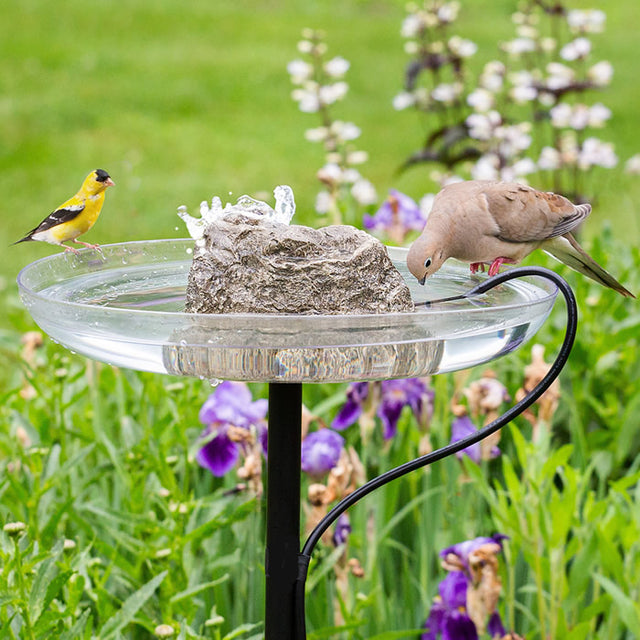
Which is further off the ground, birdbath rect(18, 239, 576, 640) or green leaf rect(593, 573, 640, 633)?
birdbath rect(18, 239, 576, 640)

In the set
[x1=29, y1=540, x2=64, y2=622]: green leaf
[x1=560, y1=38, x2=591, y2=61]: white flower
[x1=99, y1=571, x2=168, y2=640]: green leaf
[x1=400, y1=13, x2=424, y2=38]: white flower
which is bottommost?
[x1=99, y1=571, x2=168, y2=640]: green leaf

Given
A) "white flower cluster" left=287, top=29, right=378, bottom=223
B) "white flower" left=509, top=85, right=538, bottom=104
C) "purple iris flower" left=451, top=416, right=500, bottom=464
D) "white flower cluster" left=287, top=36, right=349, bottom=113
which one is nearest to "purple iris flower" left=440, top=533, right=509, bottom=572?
"purple iris flower" left=451, top=416, right=500, bottom=464

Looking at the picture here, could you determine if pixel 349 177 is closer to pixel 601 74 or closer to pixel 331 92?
pixel 331 92

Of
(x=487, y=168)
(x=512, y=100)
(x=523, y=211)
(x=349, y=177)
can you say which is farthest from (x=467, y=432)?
(x=512, y=100)

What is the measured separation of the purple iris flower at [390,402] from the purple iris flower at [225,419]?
8.3 inches

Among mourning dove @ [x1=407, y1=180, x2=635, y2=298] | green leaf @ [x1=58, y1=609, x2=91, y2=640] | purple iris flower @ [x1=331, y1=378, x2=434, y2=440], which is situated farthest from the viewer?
purple iris flower @ [x1=331, y1=378, x2=434, y2=440]

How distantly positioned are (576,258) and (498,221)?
0.76ft

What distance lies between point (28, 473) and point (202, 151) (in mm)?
5836

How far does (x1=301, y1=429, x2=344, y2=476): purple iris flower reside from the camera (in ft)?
6.46

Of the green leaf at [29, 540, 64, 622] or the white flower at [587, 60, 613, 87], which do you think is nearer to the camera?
the green leaf at [29, 540, 64, 622]

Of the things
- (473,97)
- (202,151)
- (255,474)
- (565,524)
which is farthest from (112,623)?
(202,151)

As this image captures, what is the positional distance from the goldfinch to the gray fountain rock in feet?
1.28

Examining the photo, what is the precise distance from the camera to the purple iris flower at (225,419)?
2043 millimetres

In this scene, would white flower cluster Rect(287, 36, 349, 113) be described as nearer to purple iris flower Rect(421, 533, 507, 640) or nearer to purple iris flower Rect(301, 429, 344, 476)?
purple iris flower Rect(301, 429, 344, 476)
